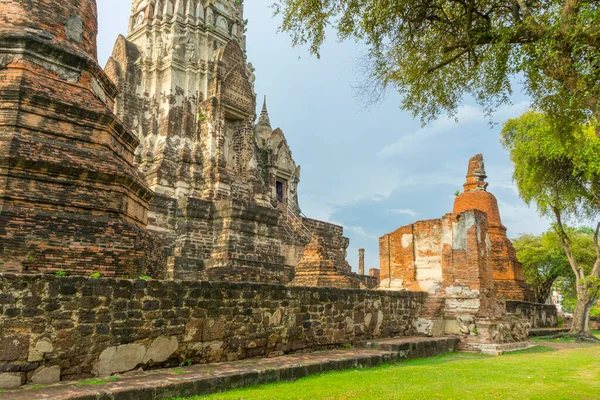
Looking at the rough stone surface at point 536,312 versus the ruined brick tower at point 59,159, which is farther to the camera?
the rough stone surface at point 536,312

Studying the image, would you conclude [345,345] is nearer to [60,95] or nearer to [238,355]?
[238,355]

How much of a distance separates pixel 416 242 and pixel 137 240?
692cm

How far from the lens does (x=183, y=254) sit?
46.9 feet

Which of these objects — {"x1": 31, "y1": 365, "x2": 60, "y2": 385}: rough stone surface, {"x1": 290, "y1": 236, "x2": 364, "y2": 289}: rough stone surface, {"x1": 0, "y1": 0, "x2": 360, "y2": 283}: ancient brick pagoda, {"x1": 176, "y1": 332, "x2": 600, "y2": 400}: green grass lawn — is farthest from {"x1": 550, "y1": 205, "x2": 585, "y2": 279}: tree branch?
{"x1": 31, "y1": 365, "x2": 60, "y2": 385}: rough stone surface

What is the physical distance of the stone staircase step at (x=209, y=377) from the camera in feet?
13.4

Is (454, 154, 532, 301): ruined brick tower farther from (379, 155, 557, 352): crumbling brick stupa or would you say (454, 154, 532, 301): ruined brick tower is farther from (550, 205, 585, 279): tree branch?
(379, 155, 557, 352): crumbling brick stupa

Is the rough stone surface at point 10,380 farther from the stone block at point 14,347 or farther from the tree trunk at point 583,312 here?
the tree trunk at point 583,312

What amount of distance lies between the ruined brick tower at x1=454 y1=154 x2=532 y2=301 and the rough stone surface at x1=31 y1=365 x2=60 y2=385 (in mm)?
16038

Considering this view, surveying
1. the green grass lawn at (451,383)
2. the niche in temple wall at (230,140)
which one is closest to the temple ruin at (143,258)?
the green grass lawn at (451,383)

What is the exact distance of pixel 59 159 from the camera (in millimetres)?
7324

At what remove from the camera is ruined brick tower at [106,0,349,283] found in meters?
14.9

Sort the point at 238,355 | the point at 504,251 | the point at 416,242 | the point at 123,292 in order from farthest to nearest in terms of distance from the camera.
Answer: the point at 504,251, the point at 416,242, the point at 238,355, the point at 123,292

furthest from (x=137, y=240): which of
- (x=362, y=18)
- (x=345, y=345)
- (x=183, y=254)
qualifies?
(x=183, y=254)

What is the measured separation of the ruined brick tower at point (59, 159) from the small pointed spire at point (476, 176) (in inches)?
534
